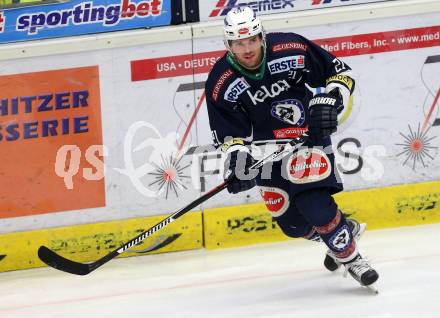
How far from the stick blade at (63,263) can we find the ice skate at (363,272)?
1185 millimetres

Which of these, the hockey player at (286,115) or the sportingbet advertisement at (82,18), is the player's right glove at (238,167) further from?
the sportingbet advertisement at (82,18)

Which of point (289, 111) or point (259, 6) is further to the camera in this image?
point (259, 6)

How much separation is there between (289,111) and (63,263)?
127cm

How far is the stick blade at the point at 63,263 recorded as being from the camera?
12.6 ft

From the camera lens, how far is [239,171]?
357cm

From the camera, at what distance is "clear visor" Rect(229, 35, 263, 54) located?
137 inches

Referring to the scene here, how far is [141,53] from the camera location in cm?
483

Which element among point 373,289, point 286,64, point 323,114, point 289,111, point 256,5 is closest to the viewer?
point 323,114

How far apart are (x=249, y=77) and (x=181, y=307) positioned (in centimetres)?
107

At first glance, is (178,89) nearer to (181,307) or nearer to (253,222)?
(253,222)

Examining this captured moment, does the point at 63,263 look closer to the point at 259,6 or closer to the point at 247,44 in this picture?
the point at 247,44

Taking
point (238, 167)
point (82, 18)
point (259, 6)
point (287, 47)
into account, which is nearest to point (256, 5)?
point (259, 6)

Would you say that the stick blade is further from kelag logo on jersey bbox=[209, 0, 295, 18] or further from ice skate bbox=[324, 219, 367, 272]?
kelag logo on jersey bbox=[209, 0, 295, 18]

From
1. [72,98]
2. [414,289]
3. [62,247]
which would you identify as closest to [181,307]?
[414,289]
